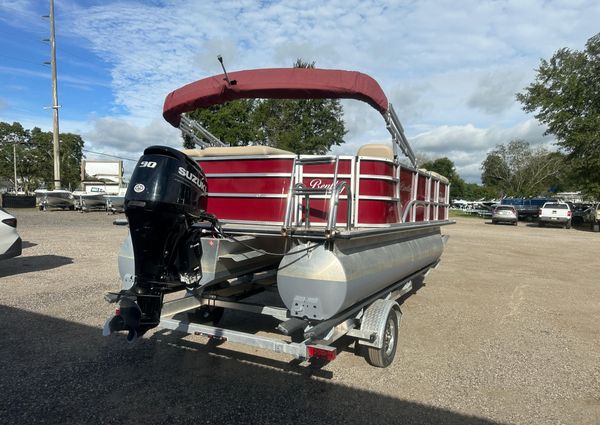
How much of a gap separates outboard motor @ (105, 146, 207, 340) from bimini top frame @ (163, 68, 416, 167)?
1249 mm

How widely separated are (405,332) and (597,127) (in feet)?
90.3

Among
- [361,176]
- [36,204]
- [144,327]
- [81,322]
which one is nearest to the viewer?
[144,327]

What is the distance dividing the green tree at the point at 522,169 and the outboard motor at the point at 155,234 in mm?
56696

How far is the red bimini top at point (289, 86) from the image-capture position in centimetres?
411

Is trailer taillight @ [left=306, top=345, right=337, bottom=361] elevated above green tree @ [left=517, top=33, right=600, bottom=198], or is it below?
below

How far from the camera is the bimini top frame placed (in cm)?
411

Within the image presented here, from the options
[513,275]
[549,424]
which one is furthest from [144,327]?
[513,275]

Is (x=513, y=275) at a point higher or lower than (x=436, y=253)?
lower

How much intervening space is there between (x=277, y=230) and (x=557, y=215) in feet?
97.6

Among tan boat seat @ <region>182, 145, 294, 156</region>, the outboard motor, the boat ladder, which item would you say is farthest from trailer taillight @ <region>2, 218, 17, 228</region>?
the boat ladder

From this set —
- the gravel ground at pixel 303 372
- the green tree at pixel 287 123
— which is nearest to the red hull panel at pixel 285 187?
the gravel ground at pixel 303 372

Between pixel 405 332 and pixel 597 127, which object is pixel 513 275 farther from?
pixel 597 127

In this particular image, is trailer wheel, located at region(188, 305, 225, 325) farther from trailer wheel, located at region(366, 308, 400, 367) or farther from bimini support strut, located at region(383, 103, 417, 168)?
bimini support strut, located at region(383, 103, 417, 168)

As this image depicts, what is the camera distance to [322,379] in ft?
13.4
